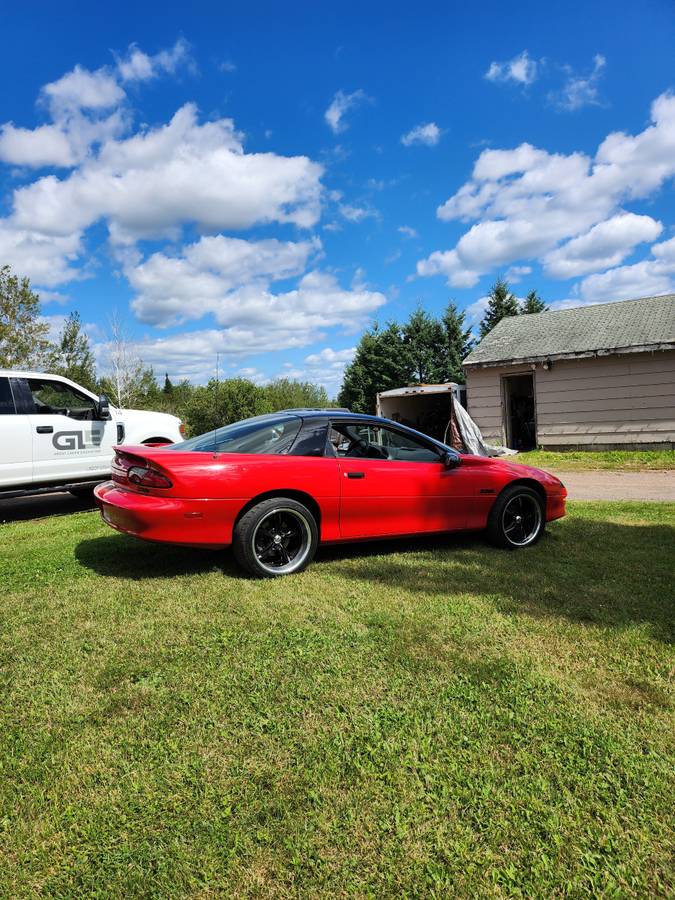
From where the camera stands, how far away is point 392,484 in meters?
4.79

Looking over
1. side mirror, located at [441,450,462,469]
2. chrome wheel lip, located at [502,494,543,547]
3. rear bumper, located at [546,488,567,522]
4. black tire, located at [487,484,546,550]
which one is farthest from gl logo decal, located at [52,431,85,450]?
rear bumper, located at [546,488,567,522]

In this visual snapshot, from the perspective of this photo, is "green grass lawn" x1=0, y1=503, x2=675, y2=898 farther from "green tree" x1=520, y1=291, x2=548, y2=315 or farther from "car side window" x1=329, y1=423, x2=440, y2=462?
"green tree" x1=520, y1=291, x2=548, y2=315

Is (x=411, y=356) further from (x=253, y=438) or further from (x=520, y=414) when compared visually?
(x=253, y=438)

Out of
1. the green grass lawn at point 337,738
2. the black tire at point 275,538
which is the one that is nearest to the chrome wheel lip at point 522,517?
the green grass lawn at point 337,738

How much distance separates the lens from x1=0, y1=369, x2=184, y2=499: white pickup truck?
6.75 meters

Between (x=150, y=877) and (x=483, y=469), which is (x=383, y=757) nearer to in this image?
A: (x=150, y=877)

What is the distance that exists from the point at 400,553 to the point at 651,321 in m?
13.6

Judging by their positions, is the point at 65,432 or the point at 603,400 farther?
the point at 603,400

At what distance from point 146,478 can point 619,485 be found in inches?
347

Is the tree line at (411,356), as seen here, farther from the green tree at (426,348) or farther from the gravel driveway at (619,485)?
the gravel driveway at (619,485)

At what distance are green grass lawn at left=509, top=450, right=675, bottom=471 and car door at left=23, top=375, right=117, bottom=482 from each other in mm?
9740

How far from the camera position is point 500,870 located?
164cm

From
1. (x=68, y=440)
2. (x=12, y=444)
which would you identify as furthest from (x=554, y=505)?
(x=12, y=444)

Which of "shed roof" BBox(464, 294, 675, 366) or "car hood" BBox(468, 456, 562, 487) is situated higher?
"shed roof" BBox(464, 294, 675, 366)
